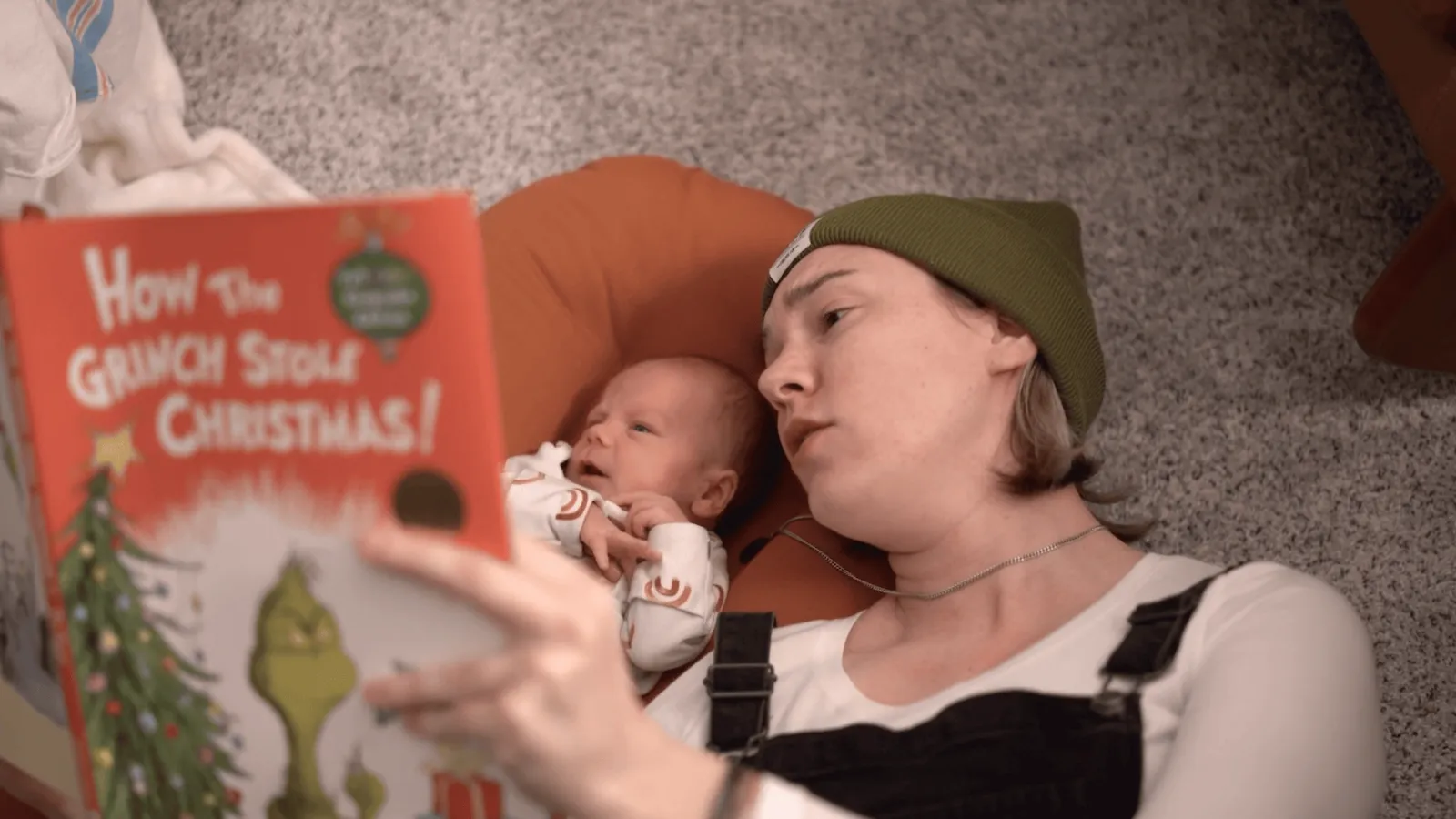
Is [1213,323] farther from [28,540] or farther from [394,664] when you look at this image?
[28,540]

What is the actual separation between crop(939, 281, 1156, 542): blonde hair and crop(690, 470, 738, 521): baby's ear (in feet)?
1.09

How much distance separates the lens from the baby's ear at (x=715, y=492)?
1.29 meters

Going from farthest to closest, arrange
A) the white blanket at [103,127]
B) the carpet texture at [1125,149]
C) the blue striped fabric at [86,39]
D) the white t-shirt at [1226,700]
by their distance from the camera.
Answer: the carpet texture at [1125,149] → the blue striped fabric at [86,39] → the white blanket at [103,127] → the white t-shirt at [1226,700]

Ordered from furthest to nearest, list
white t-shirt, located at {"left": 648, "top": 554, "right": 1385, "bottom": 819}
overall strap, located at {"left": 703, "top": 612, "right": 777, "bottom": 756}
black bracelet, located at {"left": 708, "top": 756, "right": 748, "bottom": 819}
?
→ overall strap, located at {"left": 703, "top": 612, "right": 777, "bottom": 756}, white t-shirt, located at {"left": 648, "top": 554, "right": 1385, "bottom": 819}, black bracelet, located at {"left": 708, "top": 756, "right": 748, "bottom": 819}

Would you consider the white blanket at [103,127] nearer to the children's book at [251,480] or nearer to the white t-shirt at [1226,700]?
the children's book at [251,480]

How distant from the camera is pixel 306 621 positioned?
0.58 metres

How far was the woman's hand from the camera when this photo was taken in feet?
1.80

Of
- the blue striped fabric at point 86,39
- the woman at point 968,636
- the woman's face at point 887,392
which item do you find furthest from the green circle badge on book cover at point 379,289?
the blue striped fabric at point 86,39

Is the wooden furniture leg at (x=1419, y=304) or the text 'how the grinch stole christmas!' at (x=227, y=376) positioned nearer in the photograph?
the text 'how the grinch stole christmas!' at (x=227, y=376)

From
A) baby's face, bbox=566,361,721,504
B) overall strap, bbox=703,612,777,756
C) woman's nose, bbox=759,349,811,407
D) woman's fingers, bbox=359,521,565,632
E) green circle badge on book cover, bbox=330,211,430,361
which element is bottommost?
overall strap, bbox=703,612,777,756

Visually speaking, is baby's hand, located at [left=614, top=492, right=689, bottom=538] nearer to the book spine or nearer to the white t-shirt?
the white t-shirt

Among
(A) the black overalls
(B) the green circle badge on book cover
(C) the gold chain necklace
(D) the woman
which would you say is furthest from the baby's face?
(B) the green circle badge on book cover

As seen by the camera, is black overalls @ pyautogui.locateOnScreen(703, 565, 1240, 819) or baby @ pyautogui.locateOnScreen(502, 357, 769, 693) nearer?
black overalls @ pyautogui.locateOnScreen(703, 565, 1240, 819)

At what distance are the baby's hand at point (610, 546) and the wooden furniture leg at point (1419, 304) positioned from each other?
877 millimetres
